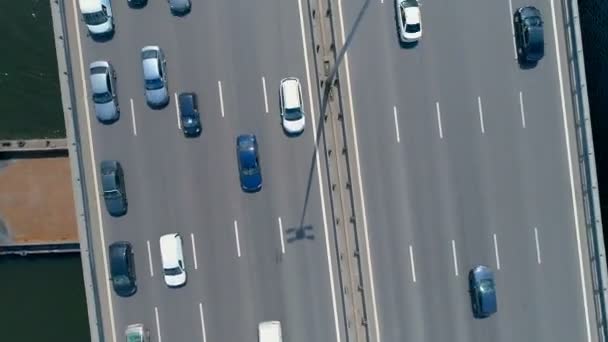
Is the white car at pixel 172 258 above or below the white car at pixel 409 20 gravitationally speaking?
below

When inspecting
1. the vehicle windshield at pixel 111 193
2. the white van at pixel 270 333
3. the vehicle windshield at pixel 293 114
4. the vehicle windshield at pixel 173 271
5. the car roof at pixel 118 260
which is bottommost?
the white van at pixel 270 333

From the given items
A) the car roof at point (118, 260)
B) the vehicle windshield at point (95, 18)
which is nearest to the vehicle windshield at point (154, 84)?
the vehicle windshield at point (95, 18)

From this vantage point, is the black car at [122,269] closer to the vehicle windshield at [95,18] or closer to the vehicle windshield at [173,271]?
the vehicle windshield at [173,271]

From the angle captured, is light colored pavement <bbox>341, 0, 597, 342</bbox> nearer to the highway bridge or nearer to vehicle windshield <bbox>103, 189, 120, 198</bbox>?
the highway bridge

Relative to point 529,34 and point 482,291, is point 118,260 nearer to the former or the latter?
point 482,291

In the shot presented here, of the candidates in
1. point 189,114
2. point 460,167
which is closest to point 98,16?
point 189,114

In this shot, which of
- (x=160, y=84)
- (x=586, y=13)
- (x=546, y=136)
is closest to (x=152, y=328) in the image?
(x=160, y=84)
